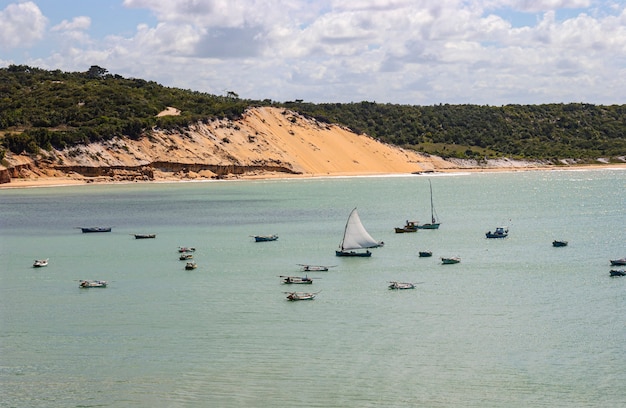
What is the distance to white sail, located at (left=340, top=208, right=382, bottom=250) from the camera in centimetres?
5916

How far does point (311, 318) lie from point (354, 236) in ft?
67.0

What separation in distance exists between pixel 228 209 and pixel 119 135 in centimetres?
4766

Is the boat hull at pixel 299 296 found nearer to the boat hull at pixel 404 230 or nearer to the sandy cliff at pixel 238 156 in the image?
the boat hull at pixel 404 230

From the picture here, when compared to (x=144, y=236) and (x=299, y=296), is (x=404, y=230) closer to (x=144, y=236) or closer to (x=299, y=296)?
(x=144, y=236)

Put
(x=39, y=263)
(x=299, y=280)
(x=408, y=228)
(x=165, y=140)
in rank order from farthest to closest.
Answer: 1. (x=165, y=140)
2. (x=408, y=228)
3. (x=39, y=263)
4. (x=299, y=280)

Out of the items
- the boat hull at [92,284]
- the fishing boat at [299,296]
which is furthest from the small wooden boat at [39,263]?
the fishing boat at [299,296]

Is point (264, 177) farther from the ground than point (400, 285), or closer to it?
farther from the ground

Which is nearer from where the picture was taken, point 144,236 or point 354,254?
point 354,254

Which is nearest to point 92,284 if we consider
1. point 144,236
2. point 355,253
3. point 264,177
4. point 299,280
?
point 299,280

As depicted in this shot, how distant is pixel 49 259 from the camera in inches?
2328

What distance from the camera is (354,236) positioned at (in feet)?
196

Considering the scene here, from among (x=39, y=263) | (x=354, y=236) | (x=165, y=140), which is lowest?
(x=39, y=263)

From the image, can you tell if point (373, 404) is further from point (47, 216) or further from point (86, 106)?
point (86, 106)

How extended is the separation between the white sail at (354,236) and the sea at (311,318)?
1.05 metres
